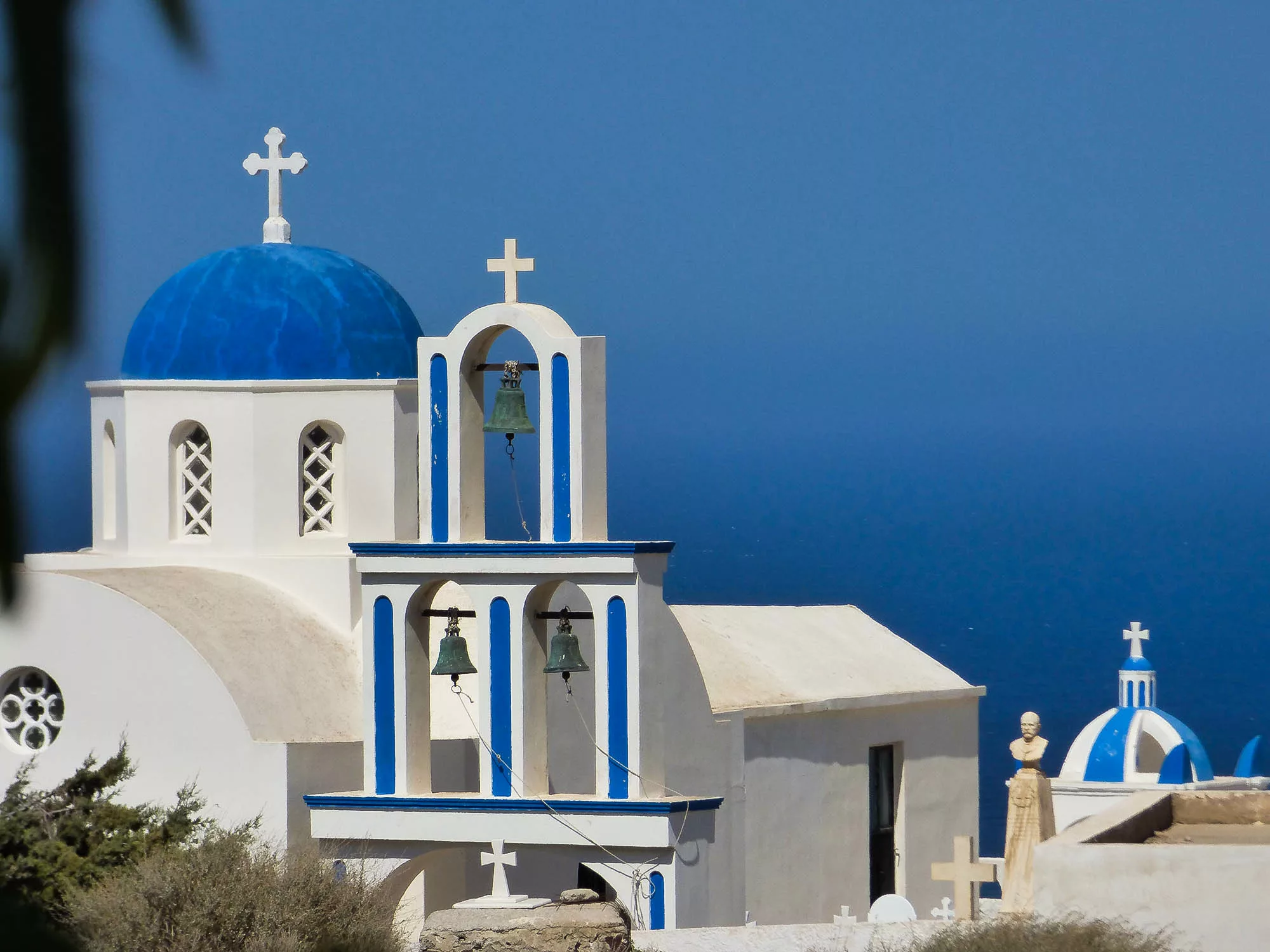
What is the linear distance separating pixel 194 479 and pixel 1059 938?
8.59 metres

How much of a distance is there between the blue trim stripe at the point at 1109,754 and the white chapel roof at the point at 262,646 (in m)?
8.42

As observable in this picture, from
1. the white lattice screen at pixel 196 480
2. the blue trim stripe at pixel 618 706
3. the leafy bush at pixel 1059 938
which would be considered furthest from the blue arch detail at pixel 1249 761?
the leafy bush at pixel 1059 938

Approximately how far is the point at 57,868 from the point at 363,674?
236 centimetres

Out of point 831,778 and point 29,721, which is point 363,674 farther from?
point 831,778

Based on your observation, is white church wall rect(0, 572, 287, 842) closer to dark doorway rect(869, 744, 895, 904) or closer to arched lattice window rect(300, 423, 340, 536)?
arched lattice window rect(300, 423, 340, 536)

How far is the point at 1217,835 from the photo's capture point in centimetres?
1351

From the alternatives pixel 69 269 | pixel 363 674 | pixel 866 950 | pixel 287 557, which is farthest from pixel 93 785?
pixel 69 269

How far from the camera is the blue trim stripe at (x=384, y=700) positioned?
14586mm

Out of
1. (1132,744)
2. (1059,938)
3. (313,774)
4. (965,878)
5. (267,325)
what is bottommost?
(1132,744)

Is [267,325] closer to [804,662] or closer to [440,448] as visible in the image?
[440,448]

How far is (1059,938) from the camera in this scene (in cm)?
1077

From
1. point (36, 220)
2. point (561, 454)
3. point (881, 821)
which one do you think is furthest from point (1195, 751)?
point (36, 220)

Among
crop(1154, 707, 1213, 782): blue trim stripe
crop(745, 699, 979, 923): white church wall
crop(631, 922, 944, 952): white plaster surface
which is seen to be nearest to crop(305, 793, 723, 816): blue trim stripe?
crop(631, 922, 944, 952): white plaster surface

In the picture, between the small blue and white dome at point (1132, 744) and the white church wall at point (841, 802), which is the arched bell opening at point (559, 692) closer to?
the white church wall at point (841, 802)
